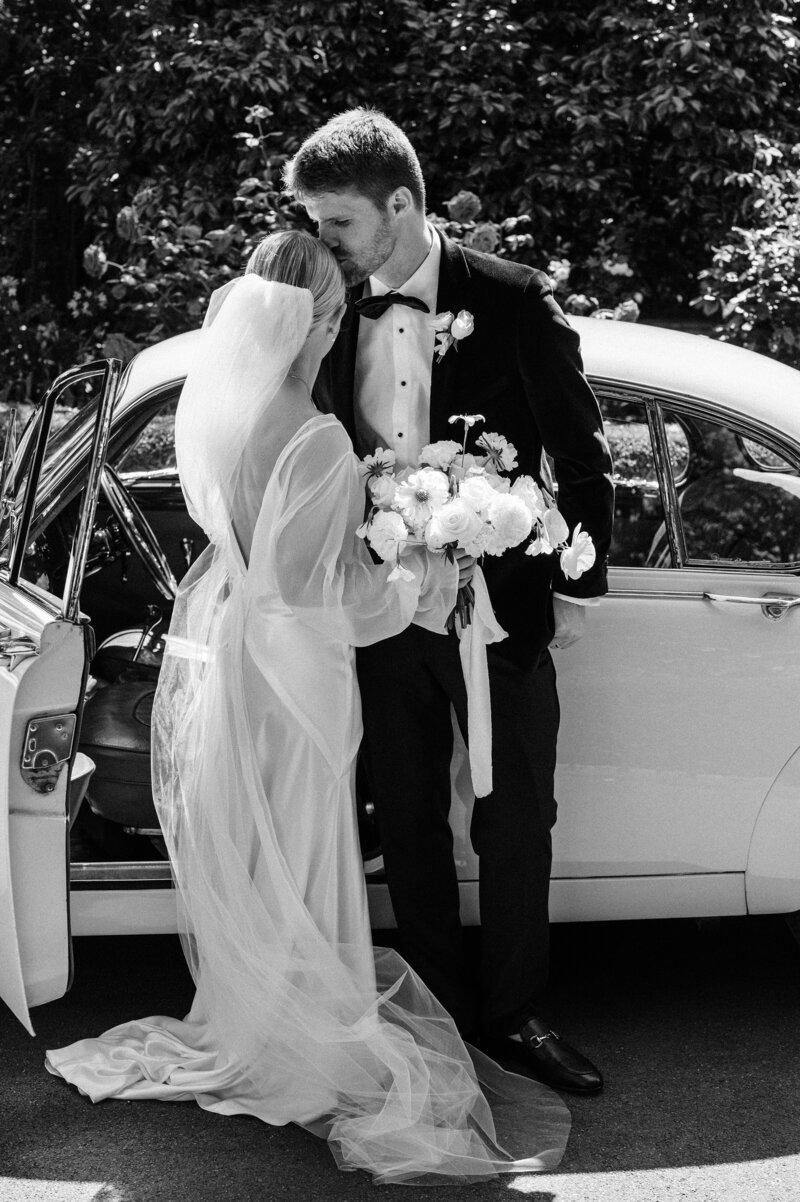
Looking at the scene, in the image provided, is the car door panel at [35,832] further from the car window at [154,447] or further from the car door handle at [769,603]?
the car door handle at [769,603]

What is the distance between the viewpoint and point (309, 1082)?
2.84 m

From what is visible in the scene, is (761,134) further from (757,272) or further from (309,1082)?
(309,1082)

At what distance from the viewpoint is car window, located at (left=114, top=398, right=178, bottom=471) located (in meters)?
3.55

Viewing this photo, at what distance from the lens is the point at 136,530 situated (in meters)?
3.62

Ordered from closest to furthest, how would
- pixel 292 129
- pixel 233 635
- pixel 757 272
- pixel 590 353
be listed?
pixel 233 635 < pixel 590 353 < pixel 757 272 < pixel 292 129

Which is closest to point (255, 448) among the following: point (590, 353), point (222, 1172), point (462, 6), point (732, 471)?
point (590, 353)

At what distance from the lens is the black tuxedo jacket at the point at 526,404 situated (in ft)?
9.28

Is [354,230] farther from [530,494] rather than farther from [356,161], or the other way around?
[530,494]

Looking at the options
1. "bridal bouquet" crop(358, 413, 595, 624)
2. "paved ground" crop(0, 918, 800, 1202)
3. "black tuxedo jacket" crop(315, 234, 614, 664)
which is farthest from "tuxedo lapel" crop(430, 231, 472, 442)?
"paved ground" crop(0, 918, 800, 1202)

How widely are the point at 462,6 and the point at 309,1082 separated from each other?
6900mm

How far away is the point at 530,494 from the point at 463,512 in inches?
7.4

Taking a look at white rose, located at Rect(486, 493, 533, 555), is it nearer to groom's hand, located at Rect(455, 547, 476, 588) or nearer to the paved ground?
groom's hand, located at Rect(455, 547, 476, 588)

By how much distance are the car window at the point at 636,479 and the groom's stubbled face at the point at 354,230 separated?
2.15 ft

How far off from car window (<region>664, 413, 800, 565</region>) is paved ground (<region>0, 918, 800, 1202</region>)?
3.85 ft
